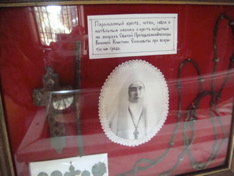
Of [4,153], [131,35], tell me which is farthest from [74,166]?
[131,35]

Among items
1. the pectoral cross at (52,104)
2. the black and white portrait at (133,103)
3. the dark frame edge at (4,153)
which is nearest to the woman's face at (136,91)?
the black and white portrait at (133,103)

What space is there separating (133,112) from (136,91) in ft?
0.19

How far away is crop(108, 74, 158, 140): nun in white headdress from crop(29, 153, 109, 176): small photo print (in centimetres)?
9

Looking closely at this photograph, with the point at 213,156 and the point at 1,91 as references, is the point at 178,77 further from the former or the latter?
the point at 1,91

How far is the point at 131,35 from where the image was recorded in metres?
0.49

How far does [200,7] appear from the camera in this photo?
52 centimetres

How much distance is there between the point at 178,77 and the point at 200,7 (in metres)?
0.18

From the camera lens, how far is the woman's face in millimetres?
527

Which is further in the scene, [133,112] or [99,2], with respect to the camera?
[133,112]

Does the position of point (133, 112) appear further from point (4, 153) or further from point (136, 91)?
point (4, 153)

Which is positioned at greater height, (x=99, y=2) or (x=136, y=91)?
(x=99, y=2)

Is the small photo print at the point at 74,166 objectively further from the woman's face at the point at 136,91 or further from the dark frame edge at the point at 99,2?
the dark frame edge at the point at 99,2

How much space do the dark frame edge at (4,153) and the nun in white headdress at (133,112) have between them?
24 centimetres

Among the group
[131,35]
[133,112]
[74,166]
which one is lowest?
[74,166]
